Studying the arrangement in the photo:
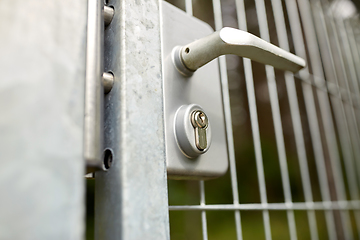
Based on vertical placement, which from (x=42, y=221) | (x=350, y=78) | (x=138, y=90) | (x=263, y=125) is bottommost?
(x=42, y=221)

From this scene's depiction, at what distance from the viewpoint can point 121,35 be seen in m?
0.25

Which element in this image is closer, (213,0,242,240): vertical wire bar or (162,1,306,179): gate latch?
(162,1,306,179): gate latch

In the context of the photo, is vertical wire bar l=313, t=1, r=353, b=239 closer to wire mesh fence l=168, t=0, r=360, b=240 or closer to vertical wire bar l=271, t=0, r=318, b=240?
wire mesh fence l=168, t=0, r=360, b=240

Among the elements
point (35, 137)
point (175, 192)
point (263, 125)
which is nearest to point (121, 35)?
point (35, 137)

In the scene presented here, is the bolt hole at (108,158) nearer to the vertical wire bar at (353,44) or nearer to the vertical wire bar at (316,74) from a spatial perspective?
the vertical wire bar at (316,74)

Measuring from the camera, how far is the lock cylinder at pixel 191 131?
0.29 metres

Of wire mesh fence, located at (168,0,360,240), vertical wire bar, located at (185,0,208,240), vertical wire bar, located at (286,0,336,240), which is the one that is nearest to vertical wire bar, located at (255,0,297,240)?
wire mesh fence, located at (168,0,360,240)

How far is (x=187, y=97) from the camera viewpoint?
1.06 feet

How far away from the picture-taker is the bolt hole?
0.22 meters

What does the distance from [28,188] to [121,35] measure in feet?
0.52

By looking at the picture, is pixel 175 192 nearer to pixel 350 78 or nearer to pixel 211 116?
pixel 350 78

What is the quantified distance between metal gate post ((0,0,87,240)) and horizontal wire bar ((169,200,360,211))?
0.20 metres

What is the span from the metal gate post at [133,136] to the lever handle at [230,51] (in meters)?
0.05

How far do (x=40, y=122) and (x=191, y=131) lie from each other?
0.17 m
